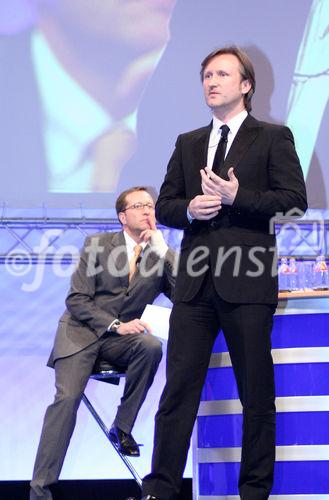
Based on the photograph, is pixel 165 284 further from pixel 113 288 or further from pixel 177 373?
pixel 177 373

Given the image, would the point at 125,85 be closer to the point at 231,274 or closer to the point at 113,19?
the point at 113,19

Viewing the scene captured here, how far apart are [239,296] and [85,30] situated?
2673 mm

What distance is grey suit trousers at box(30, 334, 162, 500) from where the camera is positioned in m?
3.67

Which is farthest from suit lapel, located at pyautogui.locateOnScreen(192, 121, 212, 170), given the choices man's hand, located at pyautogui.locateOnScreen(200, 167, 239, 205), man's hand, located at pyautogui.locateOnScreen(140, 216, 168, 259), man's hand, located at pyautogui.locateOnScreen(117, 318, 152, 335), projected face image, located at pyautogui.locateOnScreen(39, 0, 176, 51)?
projected face image, located at pyautogui.locateOnScreen(39, 0, 176, 51)

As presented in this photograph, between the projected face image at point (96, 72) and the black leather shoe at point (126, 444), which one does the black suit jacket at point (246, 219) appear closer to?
Answer: the black leather shoe at point (126, 444)

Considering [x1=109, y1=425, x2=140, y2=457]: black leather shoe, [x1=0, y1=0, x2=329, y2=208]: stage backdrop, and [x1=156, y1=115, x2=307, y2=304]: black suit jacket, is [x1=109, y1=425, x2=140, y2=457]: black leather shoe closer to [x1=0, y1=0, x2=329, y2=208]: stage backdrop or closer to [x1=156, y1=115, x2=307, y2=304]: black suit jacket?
[x1=156, y1=115, x2=307, y2=304]: black suit jacket

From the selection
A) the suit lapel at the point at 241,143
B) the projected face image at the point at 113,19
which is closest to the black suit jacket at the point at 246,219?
the suit lapel at the point at 241,143

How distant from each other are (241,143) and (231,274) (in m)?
0.47

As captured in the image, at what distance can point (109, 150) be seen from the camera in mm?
4879

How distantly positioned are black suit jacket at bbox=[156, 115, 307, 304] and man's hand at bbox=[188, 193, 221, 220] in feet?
0.22

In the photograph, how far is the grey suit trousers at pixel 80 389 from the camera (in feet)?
12.1

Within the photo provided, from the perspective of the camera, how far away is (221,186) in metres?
2.76

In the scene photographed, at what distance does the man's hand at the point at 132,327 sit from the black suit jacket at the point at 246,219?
0.91 m

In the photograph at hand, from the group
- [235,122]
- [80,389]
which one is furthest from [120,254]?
[235,122]
